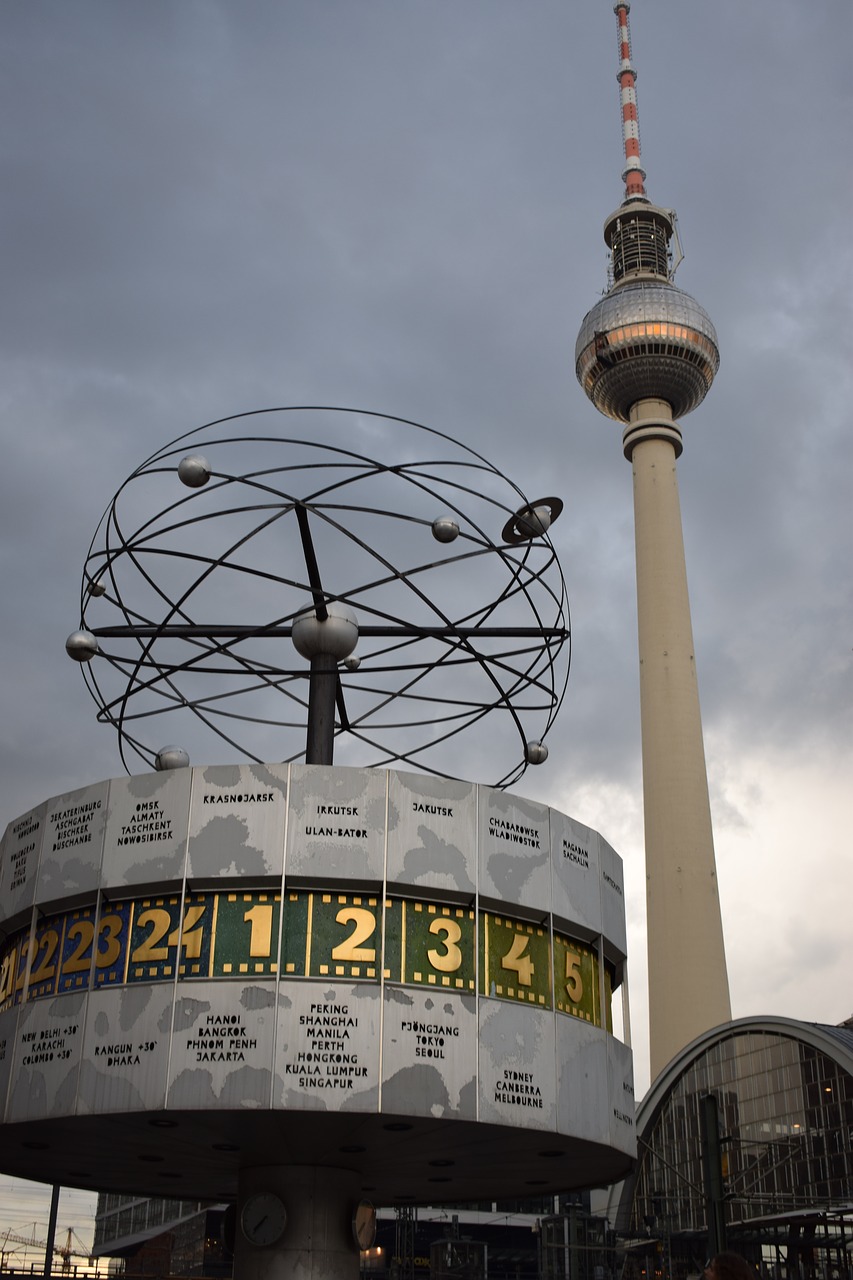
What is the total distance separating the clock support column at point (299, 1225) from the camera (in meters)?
20.7

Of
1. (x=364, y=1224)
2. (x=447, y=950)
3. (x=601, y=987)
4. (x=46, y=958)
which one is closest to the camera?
(x=447, y=950)

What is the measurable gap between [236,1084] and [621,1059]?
→ 7460 mm

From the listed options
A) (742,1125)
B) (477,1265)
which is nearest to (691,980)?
(477,1265)

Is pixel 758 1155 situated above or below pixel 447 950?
above

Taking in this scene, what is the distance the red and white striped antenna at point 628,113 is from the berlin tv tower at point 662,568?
0.39ft

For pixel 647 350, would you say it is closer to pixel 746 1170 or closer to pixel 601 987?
pixel 746 1170

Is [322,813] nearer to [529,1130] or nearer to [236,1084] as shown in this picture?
[236,1084]

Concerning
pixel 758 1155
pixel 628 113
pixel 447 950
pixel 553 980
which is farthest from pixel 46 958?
pixel 628 113

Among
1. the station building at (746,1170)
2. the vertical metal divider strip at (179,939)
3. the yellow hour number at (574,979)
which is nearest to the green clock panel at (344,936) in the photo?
the vertical metal divider strip at (179,939)

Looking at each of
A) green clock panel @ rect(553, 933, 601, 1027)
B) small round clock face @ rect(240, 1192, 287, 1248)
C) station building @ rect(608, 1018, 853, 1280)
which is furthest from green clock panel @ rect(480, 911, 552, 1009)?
station building @ rect(608, 1018, 853, 1280)

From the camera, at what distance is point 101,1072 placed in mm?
18953

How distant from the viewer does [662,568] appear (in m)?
96.2

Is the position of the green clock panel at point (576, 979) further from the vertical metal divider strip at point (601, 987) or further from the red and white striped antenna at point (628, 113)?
the red and white striped antenna at point (628, 113)

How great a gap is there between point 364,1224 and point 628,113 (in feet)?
364
